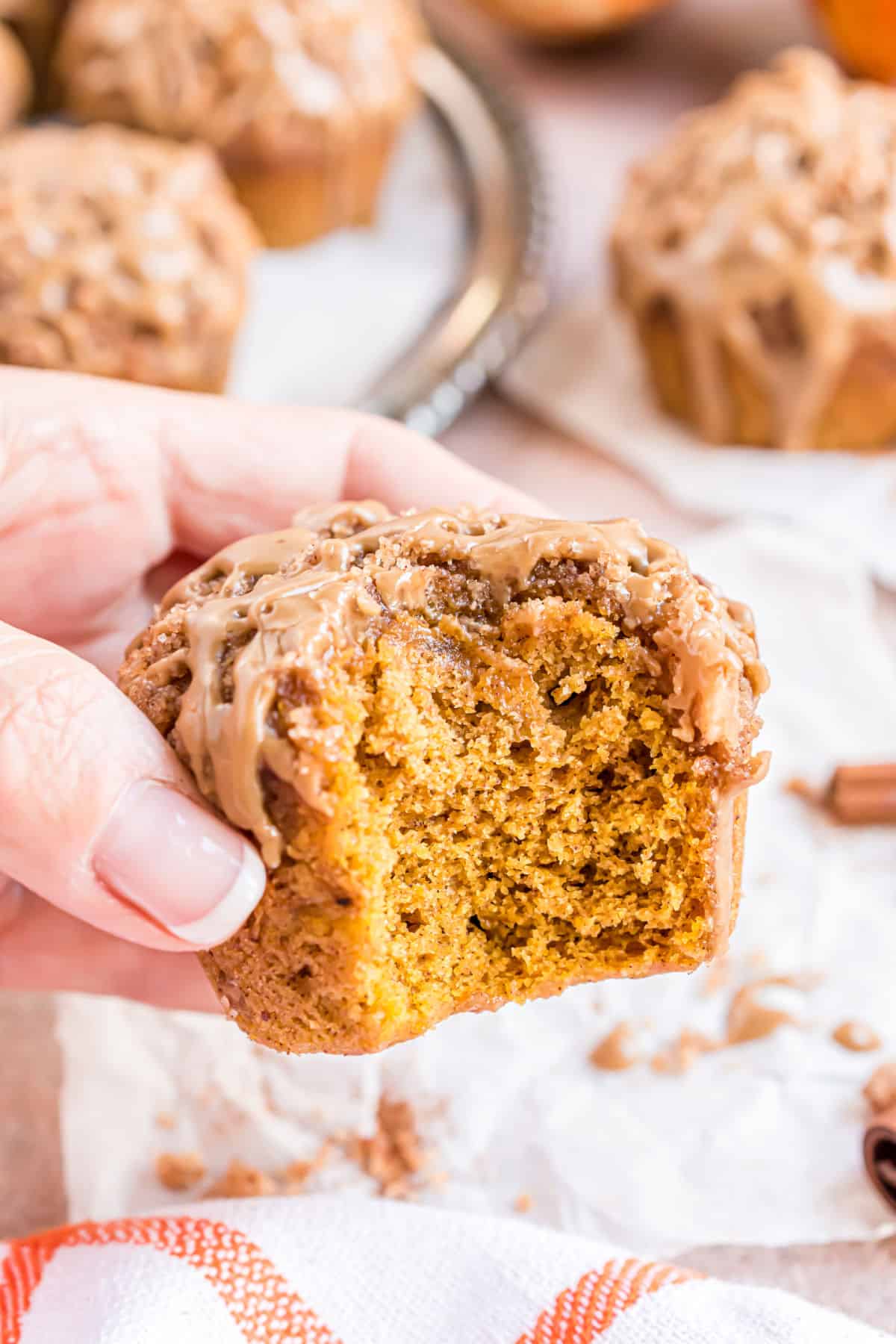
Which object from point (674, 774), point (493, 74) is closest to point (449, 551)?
point (674, 774)

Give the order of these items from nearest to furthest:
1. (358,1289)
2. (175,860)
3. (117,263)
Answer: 1. (175,860)
2. (358,1289)
3. (117,263)

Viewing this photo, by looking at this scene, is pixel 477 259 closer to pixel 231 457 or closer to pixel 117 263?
pixel 117 263

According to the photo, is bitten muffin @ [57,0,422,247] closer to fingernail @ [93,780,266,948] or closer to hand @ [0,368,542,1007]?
hand @ [0,368,542,1007]

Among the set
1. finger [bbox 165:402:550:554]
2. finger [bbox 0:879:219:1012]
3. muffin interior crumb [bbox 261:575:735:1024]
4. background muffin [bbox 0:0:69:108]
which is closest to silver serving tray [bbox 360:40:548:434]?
finger [bbox 165:402:550:554]

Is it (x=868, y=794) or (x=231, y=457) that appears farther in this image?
(x=868, y=794)

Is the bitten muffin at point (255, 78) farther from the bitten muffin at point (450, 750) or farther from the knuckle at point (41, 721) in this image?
the knuckle at point (41, 721)

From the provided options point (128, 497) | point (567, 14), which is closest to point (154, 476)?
point (128, 497)
